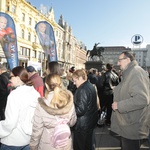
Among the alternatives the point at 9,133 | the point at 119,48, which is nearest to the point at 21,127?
the point at 9,133

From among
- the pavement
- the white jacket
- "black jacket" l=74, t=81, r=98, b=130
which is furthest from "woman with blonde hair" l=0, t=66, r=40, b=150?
the pavement

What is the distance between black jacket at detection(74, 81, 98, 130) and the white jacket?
36.6 inches

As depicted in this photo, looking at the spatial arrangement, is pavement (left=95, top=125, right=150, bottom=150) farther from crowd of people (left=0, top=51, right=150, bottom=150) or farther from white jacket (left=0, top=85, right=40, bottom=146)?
white jacket (left=0, top=85, right=40, bottom=146)

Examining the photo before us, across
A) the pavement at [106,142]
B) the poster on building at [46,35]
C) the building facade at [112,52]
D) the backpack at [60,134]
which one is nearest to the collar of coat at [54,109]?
the backpack at [60,134]

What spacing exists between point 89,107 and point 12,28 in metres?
8.22

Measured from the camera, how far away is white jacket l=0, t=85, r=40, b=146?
7.36ft

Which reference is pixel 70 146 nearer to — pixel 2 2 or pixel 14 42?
pixel 14 42

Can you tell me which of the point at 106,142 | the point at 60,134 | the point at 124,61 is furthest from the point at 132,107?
the point at 106,142

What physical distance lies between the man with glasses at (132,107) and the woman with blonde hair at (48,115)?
0.69 metres

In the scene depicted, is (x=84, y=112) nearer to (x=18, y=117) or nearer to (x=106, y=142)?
(x=18, y=117)

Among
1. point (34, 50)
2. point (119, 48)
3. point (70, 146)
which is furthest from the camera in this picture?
point (119, 48)

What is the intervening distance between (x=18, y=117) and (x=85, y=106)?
1.24 m

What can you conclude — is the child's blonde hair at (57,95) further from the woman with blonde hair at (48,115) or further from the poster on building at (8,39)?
the poster on building at (8,39)

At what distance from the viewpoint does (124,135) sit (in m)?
2.55
